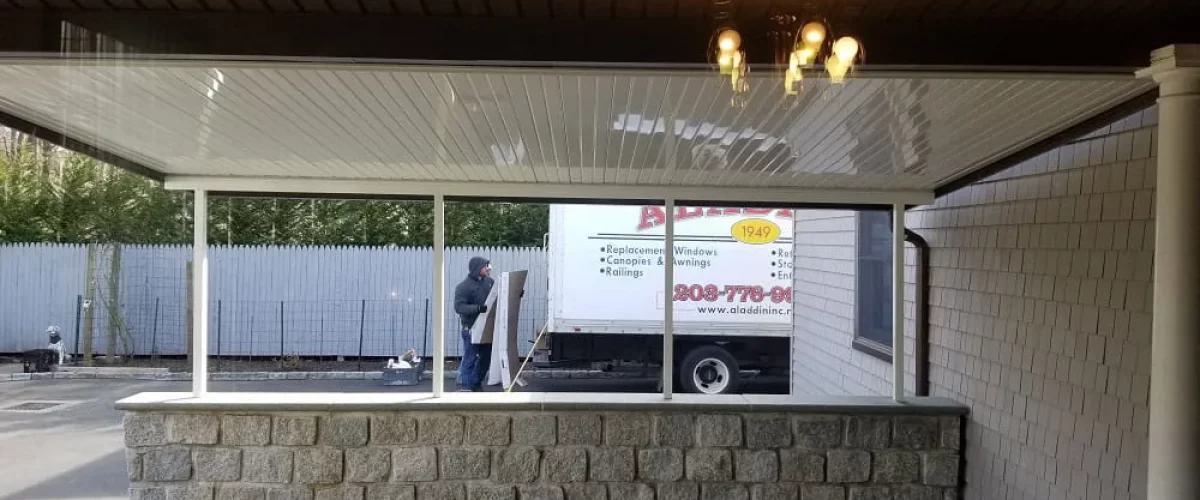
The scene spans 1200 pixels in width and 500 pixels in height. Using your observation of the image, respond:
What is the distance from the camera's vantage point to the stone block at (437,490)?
4.66 metres

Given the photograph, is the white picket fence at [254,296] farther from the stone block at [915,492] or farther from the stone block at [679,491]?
the stone block at [915,492]

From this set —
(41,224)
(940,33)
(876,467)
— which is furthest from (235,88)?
(876,467)

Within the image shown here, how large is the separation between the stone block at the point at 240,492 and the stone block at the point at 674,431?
2190 mm

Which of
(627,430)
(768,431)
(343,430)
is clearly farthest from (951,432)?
(343,430)

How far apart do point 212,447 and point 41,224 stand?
1732 millimetres

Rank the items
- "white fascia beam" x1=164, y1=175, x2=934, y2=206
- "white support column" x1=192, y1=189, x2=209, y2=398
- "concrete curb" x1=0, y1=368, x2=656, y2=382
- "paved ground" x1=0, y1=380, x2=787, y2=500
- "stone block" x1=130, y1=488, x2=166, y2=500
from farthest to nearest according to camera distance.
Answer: "white fascia beam" x1=164, y1=175, x2=934, y2=206 → "white support column" x1=192, y1=189, x2=209, y2=398 → "stone block" x1=130, y1=488, x2=166, y2=500 → "paved ground" x1=0, y1=380, x2=787, y2=500 → "concrete curb" x1=0, y1=368, x2=656, y2=382

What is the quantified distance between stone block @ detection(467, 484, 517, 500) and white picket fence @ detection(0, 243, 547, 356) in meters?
1.57

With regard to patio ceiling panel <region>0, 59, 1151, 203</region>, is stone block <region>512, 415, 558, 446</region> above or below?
below

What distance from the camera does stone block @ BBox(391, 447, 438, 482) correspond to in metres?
4.66

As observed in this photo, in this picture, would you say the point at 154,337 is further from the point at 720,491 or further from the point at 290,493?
the point at 720,491

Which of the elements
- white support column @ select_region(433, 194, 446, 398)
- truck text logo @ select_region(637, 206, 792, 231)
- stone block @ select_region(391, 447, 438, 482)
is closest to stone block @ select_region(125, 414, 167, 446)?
stone block @ select_region(391, 447, 438, 482)

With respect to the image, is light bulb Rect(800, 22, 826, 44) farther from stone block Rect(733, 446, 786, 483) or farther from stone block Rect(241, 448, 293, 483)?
stone block Rect(241, 448, 293, 483)

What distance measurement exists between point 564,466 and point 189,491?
2051 mm

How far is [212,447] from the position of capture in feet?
15.2
